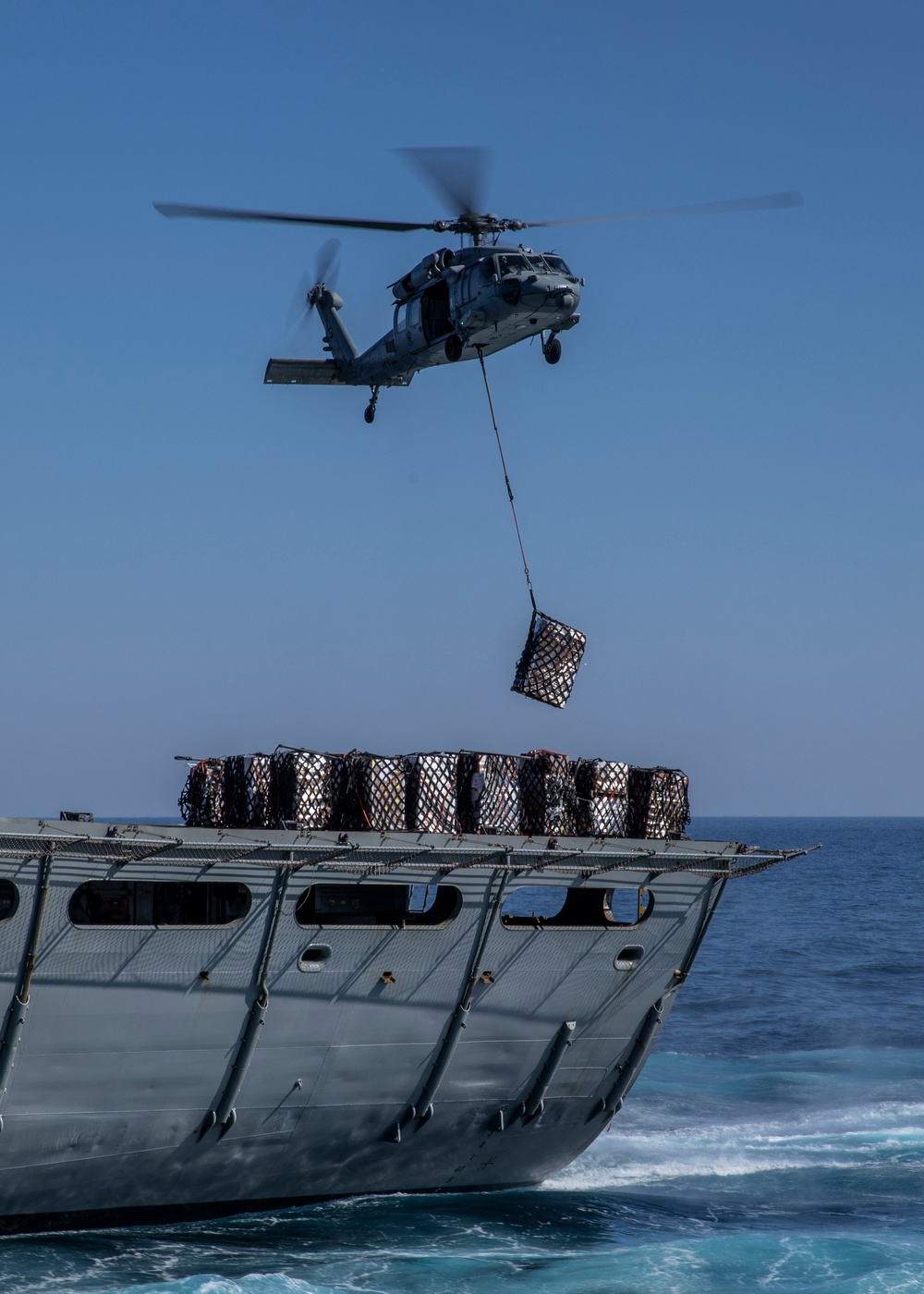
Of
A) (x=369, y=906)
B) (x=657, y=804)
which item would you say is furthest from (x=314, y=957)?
(x=657, y=804)

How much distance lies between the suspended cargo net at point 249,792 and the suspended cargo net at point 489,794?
291 cm

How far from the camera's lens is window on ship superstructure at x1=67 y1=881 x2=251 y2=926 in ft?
63.4

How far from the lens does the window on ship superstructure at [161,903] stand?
1931 centimetres

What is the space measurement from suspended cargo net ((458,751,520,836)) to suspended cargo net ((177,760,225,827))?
3654 mm

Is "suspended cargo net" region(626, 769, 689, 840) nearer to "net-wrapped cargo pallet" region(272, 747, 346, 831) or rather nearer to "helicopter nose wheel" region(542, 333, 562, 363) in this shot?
"net-wrapped cargo pallet" region(272, 747, 346, 831)

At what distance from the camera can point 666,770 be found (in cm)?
2230

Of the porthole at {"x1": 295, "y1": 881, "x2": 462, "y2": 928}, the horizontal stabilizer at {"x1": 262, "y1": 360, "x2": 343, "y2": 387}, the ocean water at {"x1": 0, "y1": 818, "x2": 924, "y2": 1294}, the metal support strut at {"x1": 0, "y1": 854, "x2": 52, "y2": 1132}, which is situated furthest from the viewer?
the horizontal stabilizer at {"x1": 262, "y1": 360, "x2": 343, "y2": 387}

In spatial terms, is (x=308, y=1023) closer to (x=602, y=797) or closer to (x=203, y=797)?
(x=203, y=797)

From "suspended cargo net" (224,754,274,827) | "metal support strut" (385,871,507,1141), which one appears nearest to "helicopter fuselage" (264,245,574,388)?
"suspended cargo net" (224,754,274,827)

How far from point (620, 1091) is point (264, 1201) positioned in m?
5.79

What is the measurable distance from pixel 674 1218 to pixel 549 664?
29.1ft

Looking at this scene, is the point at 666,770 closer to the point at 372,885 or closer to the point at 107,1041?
the point at 372,885

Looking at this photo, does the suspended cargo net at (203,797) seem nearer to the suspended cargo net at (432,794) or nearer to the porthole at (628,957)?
the suspended cargo net at (432,794)

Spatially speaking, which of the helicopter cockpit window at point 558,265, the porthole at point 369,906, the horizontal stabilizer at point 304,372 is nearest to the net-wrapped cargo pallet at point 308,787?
the porthole at point 369,906
